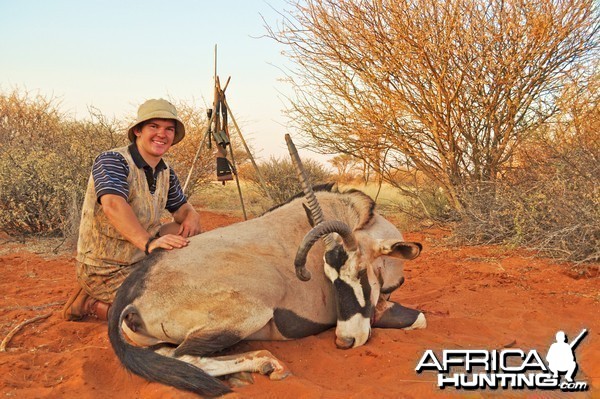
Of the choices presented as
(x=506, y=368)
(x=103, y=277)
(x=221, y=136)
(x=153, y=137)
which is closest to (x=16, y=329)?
(x=103, y=277)

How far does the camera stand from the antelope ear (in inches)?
165

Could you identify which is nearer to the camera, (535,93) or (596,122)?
(596,122)

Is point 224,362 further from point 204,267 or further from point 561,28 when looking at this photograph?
point 561,28

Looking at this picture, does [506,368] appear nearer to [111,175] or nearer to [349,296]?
[349,296]

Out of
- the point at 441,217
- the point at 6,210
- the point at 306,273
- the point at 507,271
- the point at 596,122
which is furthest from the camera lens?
the point at 441,217

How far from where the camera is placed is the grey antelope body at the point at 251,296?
132 inches

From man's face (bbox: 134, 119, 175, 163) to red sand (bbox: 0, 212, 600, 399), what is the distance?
5.00 ft

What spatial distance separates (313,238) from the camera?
11.6 ft

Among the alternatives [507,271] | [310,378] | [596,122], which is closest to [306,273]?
[310,378]

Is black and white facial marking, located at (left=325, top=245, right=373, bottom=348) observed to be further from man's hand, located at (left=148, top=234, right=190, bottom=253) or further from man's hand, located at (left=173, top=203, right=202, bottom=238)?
man's hand, located at (left=173, top=203, right=202, bottom=238)

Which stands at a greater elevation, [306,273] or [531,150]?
[531,150]

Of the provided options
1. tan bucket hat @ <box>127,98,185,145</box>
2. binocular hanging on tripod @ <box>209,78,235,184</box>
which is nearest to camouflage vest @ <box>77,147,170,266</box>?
tan bucket hat @ <box>127,98,185,145</box>

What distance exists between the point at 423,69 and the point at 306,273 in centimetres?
571

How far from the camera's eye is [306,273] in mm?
3594
